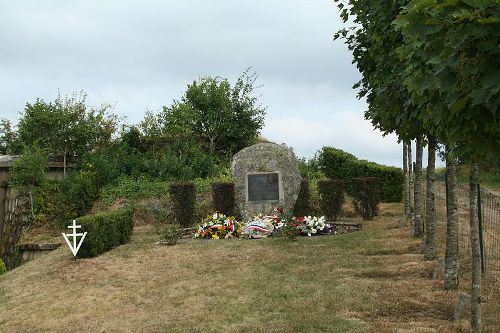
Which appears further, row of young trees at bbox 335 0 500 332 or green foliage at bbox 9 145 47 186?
green foliage at bbox 9 145 47 186

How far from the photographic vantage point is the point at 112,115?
25.6m

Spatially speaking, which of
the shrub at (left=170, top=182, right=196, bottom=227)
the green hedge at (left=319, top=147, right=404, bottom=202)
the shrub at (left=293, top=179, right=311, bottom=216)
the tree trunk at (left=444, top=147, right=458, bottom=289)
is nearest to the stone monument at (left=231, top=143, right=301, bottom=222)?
the shrub at (left=293, top=179, right=311, bottom=216)

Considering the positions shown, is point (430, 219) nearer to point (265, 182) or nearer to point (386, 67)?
point (386, 67)

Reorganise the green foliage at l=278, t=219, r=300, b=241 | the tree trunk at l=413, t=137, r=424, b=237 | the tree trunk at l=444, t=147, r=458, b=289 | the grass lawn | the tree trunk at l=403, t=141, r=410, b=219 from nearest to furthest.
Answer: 1. the grass lawn
2. the tree trunk at l=444, t=147, r=458, b=289
3. the tree trunk at l=413, t=137, r=424, b=237
4. the green foliage at l=278, t=219, r=300, b=241
5. the tree trunk at l=403, t=141, r=410, b=219

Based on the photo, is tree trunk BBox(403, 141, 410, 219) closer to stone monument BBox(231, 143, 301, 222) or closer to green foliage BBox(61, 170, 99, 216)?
stone monument BBox(231, 143, 301, 222)

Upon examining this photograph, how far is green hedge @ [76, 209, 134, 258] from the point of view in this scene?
11.5m

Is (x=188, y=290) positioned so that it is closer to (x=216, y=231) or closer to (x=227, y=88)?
(x=216, y=231)

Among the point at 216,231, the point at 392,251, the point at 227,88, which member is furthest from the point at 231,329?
the point at 227,88

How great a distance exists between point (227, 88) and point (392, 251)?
725 inches

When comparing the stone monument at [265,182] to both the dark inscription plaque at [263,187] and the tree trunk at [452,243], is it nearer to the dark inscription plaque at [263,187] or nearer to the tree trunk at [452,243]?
the dark inscription plaque at [263,187]

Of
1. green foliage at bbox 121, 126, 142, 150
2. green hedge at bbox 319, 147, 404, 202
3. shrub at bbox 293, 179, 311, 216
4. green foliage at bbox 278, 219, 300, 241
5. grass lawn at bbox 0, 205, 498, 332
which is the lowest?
grass lawn at bbox 0, 205, 498, 332

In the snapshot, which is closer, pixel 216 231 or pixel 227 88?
pixel 216 231

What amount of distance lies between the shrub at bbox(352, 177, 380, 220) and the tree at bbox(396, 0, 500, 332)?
43.4 ft

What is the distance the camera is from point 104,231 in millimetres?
12375
